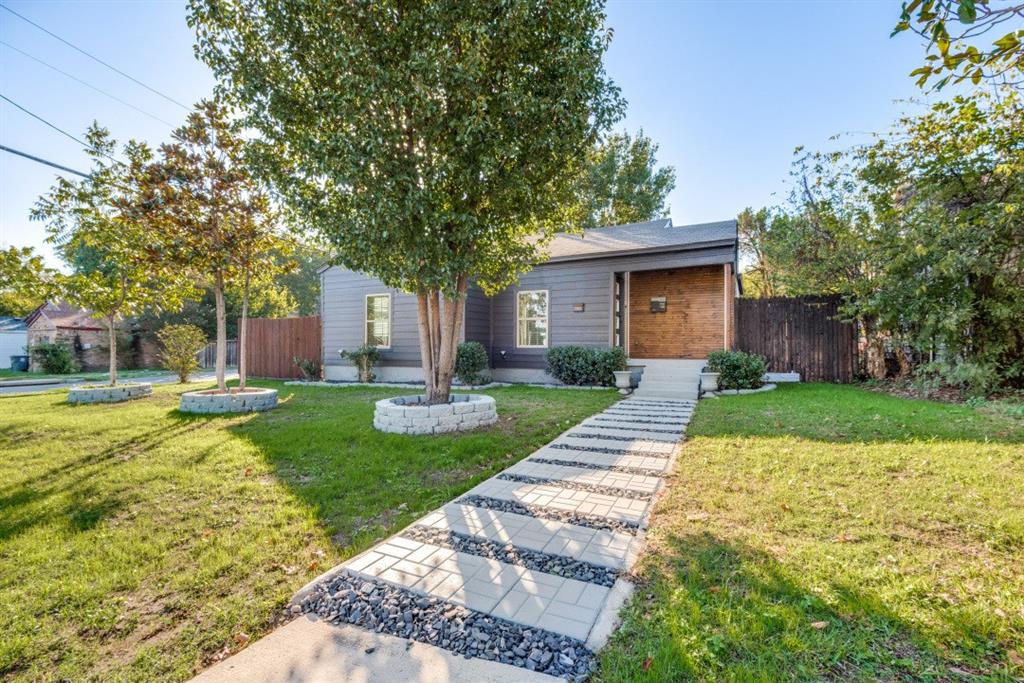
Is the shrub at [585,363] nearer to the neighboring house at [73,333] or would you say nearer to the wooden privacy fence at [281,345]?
the wooden privacy fence at [281,345]

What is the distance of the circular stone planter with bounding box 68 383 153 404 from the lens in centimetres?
835

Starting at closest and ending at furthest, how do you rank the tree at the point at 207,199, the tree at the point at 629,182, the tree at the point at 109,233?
the tree at the point at 207,199
the tree at the point at 109,233
the tree at the point at 629,182

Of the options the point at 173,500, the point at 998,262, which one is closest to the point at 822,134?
the point at 998,262

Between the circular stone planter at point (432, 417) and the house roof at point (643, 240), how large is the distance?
414 cm

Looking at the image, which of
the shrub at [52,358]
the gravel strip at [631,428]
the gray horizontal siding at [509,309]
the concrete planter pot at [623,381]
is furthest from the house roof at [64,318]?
the gravel strip at [631,428]

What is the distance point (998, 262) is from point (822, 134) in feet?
17.8

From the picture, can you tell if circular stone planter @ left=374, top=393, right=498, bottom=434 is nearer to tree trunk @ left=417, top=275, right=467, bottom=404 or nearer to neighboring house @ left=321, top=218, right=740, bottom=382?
tree trunk @ left=417, top=275, right=467, bottom=404

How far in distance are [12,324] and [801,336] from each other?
3497 cm

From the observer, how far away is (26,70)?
794cm

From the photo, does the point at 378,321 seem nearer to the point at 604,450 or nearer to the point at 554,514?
the point at 604,450

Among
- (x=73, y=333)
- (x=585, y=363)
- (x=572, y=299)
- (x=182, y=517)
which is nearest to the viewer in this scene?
(x=182, y=517)

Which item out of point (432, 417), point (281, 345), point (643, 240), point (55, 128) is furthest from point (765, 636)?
point (281, 345)

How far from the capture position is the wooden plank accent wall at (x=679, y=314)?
11.4 meters

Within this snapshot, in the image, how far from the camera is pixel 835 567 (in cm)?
236
